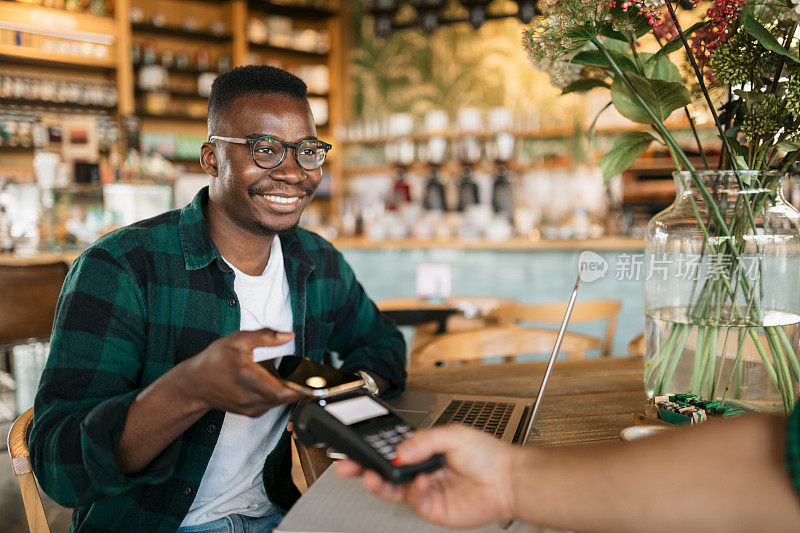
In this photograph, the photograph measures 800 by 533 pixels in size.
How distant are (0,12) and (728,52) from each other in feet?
19.1

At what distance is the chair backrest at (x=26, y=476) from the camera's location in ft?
3.37

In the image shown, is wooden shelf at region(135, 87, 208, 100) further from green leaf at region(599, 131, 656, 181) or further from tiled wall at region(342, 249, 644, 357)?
green leaf at region(599, 131, 656, 181)

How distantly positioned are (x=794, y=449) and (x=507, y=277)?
4.39 meters

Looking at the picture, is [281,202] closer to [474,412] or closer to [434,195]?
[474,412]

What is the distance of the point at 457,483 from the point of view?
0.73 metres

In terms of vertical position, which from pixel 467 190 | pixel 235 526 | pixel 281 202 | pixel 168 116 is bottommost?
pixel 235 526

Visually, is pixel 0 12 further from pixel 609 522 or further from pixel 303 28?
pixel 609 522

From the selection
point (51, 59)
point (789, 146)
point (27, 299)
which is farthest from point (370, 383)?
point (51, 59)

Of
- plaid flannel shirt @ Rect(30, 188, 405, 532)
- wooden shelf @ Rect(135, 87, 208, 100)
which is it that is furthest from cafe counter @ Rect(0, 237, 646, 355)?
plaid flannel shirt @ Rect(30, 188, 405, 532)

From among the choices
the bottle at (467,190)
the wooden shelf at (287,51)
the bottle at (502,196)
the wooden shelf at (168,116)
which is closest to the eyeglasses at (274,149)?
the bottle at (502,196)

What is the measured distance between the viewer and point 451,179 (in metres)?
6.32

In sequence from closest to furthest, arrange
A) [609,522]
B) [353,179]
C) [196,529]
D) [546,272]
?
[609,522] < [196,529] < [546,272] < [353,179]

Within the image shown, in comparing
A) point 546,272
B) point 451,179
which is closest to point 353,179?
point 451,179

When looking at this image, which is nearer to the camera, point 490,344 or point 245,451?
point 245,451
